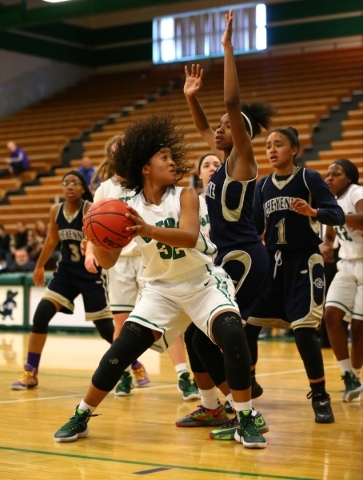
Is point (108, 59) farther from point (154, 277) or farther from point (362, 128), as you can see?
point (154, 277)

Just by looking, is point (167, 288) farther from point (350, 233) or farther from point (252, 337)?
point (350, 233)

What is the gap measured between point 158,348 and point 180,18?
62.6ft

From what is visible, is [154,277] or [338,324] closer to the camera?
[154,277]

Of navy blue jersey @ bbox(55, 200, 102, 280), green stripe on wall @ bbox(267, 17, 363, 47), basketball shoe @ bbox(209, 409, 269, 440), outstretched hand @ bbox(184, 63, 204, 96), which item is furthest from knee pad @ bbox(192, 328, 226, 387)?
green stripe on wall @ bbox(267, 17, 363, 47)

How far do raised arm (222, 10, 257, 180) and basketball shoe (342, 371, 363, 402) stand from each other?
204cm

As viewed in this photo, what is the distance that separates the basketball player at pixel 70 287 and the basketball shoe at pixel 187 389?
0.81 m

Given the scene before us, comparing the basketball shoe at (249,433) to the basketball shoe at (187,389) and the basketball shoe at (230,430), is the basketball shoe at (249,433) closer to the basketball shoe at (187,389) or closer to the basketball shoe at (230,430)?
the basketball shoe at (230,430)

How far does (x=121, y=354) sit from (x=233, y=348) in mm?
591

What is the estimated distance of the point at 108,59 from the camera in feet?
81.8

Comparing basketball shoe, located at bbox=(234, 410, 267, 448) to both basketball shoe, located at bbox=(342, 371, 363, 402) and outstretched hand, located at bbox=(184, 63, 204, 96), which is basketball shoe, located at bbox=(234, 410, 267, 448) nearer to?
basketball shoe, located at bbox=(342, 371, 363, 402)

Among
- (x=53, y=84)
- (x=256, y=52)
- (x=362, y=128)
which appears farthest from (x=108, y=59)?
(x=362, y=128)

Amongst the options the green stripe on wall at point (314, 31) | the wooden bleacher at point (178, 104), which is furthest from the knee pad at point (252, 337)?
the green stripe on wall at point (314, 31)

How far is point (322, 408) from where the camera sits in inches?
204

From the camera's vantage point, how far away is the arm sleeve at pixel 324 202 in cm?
504
